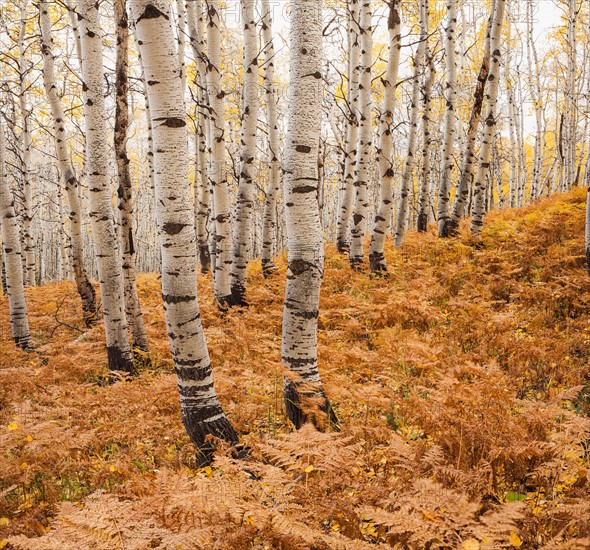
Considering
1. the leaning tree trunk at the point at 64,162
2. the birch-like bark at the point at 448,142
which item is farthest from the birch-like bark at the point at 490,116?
the leaning tree trunk at the point at 64,162

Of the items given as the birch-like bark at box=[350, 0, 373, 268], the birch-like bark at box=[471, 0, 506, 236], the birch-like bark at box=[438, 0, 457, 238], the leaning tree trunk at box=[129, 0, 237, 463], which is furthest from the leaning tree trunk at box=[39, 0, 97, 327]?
the birch-like bark at box=[471, 0, 506, 236]

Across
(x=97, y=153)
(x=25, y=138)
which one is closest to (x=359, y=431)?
(x=97, y=153)

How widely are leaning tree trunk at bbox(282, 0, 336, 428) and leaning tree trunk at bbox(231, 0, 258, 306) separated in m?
4.70

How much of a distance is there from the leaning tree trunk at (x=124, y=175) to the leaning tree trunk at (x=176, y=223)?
9.00 feet

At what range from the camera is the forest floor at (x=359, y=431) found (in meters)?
2.38

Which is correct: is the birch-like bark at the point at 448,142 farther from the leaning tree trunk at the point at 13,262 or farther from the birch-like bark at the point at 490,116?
the leaning tree trunk at the point at 13,262

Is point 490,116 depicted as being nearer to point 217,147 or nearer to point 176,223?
point 217,147

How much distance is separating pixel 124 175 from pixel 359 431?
15.8ft

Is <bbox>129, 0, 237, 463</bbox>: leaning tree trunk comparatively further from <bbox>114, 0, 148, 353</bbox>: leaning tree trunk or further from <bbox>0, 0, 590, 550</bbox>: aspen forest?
<bbox>114, 0, 148, 353</bbox>: leaning tree trunk

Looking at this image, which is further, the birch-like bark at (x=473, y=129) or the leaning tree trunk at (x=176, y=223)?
the birch-like bark at (x=473, y=129)

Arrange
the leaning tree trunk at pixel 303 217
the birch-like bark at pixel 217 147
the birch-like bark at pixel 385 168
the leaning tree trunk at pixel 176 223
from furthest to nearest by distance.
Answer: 1. the birch-like bark at pixel 385 168
2. the birch-like bark at pixel 217 147
3. the leaning tree trunk at pixel 303 217
4. the leaning tree trunk at pixel 176 223

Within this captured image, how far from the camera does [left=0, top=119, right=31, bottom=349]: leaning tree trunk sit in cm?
789

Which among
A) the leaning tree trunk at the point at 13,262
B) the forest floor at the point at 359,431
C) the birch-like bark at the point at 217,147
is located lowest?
the forest floor at the point at 359,431

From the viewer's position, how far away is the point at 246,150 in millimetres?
8562
